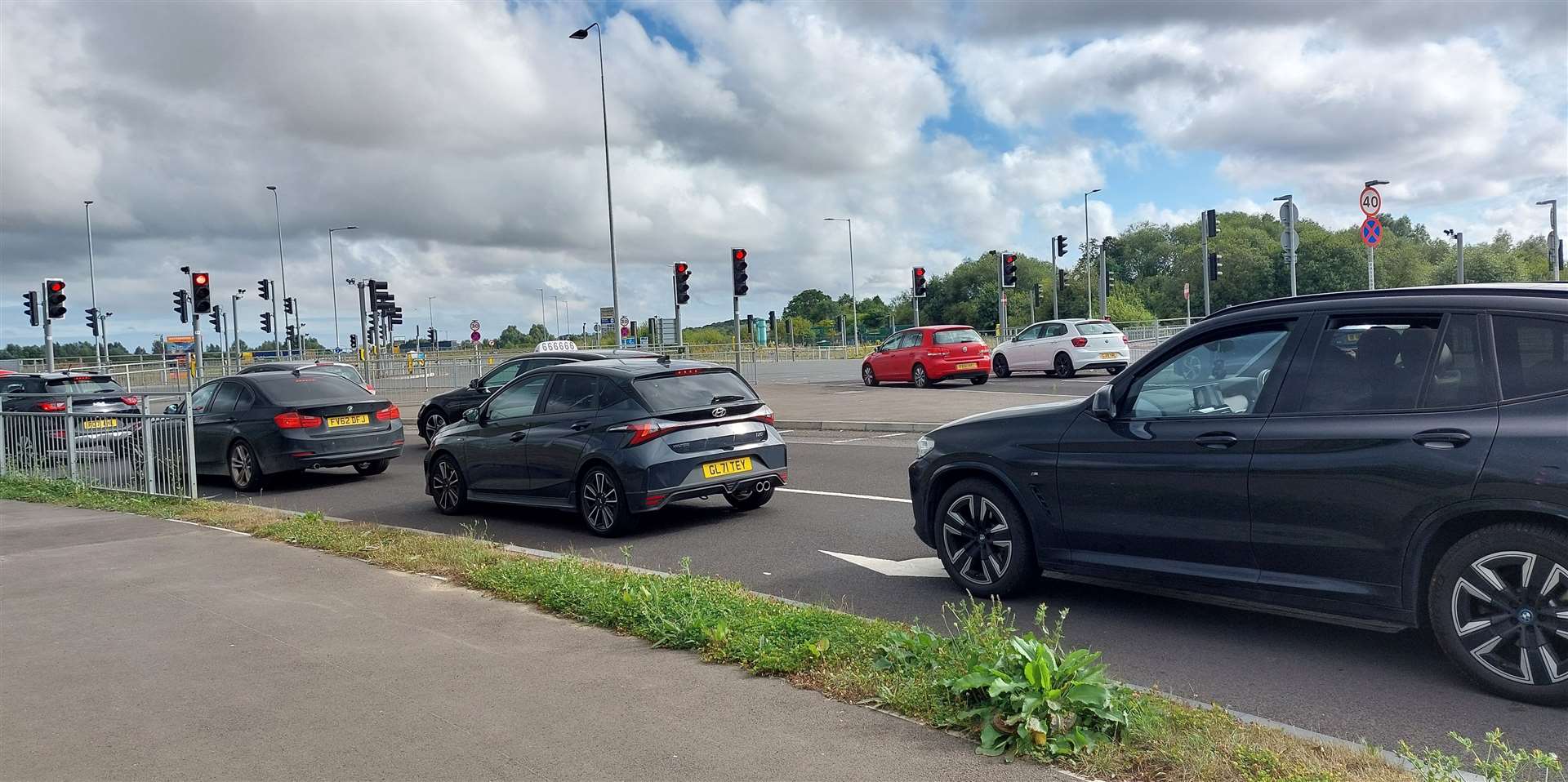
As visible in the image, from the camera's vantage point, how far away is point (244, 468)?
13750mm

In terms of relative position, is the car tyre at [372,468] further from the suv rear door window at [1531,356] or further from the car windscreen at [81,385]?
the suv rear door window at [1531,356]

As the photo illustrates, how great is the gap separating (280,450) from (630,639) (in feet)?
31.1

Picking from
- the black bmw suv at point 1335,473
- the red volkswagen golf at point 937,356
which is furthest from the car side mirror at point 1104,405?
the red volkswagen golf at point 937,356

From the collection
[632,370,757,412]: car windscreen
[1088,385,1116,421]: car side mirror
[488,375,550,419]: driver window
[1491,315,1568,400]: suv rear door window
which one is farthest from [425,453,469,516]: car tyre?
[1491,315,1568,400]: suv rear door window

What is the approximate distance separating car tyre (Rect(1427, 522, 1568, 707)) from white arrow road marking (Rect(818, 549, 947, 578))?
3052 millimetres

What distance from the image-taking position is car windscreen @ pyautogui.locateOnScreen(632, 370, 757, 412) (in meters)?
9.38

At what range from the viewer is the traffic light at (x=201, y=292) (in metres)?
23.4

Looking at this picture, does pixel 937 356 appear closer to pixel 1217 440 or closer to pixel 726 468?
pixel 726 468

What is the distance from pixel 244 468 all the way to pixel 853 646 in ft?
36.8

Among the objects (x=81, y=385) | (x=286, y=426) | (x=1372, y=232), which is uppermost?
(x=1372, y=232)

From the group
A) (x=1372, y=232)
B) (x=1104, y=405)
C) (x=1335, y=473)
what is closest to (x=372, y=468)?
(x=1104, y=405)

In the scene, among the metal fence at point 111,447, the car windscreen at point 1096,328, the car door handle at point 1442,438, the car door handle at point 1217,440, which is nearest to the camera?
the car door handle at point 1442,438

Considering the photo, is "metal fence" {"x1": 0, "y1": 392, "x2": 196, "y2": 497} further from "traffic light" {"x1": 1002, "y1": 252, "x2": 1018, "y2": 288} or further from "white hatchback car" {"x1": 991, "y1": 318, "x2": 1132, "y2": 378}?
"traffic light" {"x1": 1002, "y1": 252, "x2": 1018, "y2": 288}

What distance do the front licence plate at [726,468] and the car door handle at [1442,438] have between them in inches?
225
